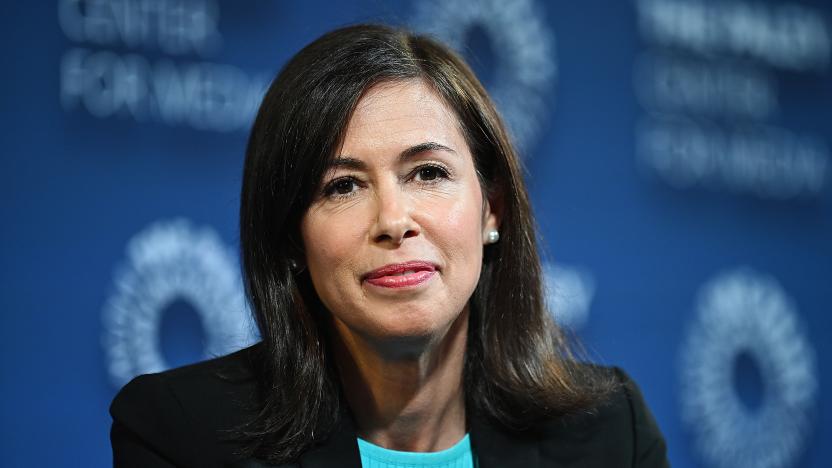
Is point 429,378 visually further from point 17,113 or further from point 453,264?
point 17,113

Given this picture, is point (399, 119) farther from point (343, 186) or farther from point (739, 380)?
point (739, 380)

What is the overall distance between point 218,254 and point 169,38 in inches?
18.3

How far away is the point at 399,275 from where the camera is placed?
4.83 ft

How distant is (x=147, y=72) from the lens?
6.97 ft

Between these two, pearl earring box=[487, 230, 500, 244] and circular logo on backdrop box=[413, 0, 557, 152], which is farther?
circular logo on backdrop box=[413, 0, 557, 152]

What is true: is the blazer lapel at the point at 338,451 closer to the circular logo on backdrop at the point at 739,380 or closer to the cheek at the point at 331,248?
the cheek at the point at 331,248

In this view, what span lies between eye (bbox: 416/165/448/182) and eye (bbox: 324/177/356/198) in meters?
0.10

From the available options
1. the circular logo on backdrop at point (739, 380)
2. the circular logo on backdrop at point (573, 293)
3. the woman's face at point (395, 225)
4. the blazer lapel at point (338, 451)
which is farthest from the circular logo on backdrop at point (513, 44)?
the blazer lapel at point (338, 451)

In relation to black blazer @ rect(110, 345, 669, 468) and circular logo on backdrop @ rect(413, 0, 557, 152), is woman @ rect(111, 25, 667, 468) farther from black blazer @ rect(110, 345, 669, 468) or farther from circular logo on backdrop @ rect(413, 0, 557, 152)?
circular logo on backdrop @ rect(413, 0, 557, 152)

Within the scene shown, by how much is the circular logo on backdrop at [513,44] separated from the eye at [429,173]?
39.1 inches

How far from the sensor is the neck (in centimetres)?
164

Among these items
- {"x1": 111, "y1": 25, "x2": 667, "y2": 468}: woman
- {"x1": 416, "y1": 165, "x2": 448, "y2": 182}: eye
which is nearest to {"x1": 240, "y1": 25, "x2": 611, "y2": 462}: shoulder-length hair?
{"x1": 111, "y1": 25, "x2": 667, "y2": 468}: woman

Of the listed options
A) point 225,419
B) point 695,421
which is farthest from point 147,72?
point 695,421

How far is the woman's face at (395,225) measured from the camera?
1.47 meters
